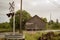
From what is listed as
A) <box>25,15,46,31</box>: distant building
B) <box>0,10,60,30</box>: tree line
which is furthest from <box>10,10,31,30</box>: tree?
<box>25,15,46,31</box>: distant building

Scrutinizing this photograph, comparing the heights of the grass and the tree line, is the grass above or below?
below

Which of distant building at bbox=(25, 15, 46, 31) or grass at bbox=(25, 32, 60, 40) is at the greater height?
distant building at bbox=(25, 15, 46, 31)

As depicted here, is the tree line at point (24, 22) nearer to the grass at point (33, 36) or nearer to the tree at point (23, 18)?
the tree at point (23, 18)

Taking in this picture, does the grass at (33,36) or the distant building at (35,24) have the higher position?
the distant building at (35,24)

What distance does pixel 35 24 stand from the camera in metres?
5.35

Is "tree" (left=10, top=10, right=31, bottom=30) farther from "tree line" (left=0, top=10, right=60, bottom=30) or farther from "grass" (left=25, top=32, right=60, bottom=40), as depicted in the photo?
"grass" (left=25, top=32, right=60, bottom=40)

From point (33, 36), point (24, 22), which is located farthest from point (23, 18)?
point (33, 36)

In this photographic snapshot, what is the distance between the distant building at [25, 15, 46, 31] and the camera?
521 cm

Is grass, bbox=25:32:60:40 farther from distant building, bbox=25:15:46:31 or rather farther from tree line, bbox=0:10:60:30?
tree line, bbox=0:10:60:30

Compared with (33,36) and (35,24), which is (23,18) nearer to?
(35,24)

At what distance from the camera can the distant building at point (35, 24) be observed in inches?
205

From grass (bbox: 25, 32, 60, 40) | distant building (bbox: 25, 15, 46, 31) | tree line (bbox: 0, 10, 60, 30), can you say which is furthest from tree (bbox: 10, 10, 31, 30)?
grass (bbox: 25, 32, 60, 40)

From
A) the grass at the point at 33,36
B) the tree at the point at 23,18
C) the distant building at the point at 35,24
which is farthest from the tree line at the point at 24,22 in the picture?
the grass at the point at 33,36

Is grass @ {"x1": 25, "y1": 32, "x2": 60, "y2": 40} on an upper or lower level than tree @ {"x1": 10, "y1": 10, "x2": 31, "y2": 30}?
lower
